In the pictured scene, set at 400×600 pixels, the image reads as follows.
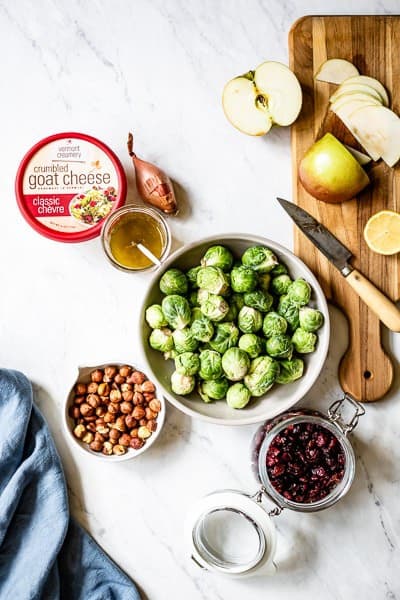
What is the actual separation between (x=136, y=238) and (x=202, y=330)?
32 centimetres

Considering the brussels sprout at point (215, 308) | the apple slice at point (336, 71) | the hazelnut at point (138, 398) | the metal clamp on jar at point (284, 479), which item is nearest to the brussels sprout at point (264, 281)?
the brussels sprout at point (215, 308)

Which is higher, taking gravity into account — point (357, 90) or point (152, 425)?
point (357, 90)

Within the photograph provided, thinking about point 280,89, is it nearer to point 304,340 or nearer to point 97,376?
point 304,340

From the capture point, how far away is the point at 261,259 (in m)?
1.65

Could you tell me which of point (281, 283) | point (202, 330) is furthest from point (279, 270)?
point (202, 330)

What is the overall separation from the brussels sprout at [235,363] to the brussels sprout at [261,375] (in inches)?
0.8

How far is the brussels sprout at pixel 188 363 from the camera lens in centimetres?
167

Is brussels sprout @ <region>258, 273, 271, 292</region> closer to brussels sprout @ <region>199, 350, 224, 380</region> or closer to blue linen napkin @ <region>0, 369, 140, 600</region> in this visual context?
brussels sprout @ <region>199, 350, 224, 380</region>

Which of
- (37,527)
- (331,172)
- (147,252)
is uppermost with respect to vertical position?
(331,172)

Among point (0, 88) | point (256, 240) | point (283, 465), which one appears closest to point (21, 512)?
point (283, 465)

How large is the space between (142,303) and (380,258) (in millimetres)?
640

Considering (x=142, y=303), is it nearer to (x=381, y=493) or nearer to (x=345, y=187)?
(x=345, y=187)

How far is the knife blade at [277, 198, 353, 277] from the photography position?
1.71m

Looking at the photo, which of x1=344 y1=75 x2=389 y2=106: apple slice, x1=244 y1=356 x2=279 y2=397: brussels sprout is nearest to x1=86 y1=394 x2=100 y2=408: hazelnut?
x1=244 y1=356 x2=279 y2=397: brussels sprout
